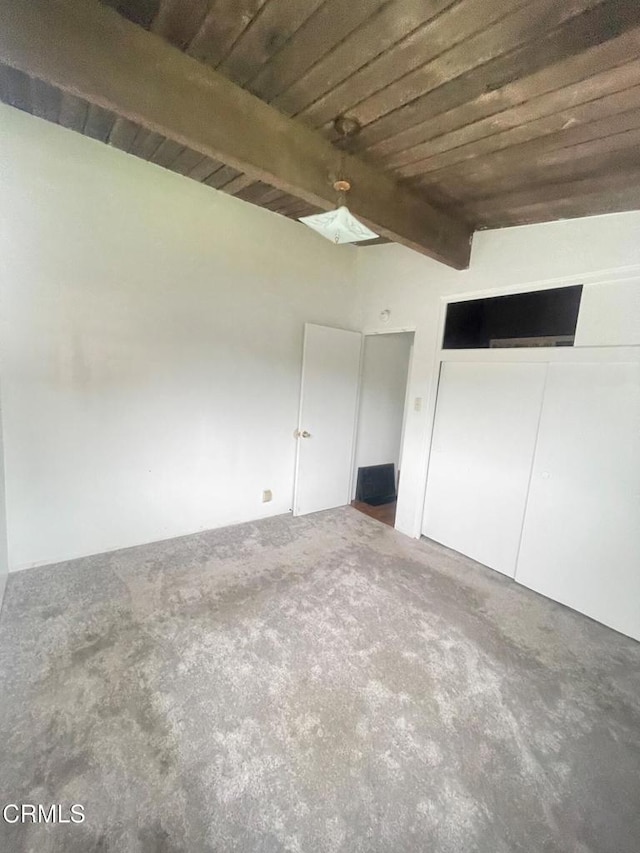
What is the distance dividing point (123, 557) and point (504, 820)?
8.77 ft

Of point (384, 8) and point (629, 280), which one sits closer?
point (384, 8)

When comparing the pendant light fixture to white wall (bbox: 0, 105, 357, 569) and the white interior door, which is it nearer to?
white wall (bbox: 0, 105, 357, 569)

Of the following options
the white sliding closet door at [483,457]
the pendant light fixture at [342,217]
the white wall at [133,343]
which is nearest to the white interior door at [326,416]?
the white wall at [133,343]

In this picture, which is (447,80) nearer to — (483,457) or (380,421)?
(483,457)

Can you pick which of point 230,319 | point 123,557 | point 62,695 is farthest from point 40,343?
point 62,695

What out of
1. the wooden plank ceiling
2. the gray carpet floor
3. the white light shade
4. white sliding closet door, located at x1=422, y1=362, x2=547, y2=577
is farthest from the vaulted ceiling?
the gray carpet floor

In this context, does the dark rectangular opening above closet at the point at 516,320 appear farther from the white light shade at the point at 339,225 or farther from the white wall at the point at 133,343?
the white wall at the point at 133,343

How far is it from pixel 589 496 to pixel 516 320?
146cm

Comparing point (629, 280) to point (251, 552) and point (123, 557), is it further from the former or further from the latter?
point (123, 557)

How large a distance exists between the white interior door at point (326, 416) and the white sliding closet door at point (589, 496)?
6.34 ft

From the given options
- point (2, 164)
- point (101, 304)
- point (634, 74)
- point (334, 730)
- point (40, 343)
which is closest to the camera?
point (634, 74)

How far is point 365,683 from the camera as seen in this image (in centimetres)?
175

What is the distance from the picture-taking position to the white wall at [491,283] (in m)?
2.17

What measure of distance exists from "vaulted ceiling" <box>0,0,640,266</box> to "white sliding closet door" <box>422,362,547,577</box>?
4.13ft
